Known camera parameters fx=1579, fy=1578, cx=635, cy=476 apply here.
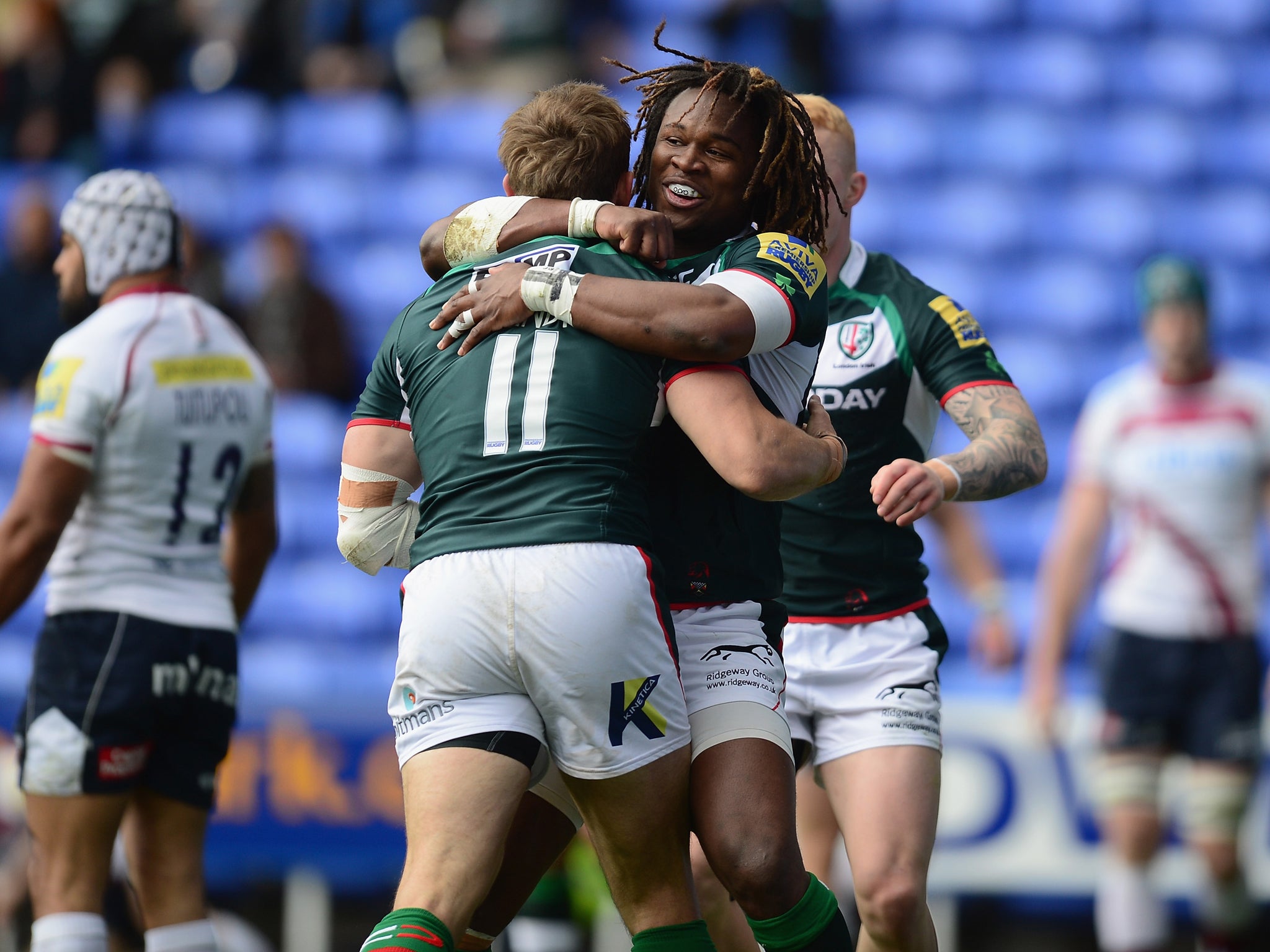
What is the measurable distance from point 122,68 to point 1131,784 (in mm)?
9330

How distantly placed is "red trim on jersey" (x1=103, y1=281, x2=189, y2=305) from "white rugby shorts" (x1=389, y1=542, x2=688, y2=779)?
6.95 ft

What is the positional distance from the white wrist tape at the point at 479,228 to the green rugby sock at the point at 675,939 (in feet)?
4.66

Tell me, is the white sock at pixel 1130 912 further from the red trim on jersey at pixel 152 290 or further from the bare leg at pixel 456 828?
the red trim on jersey at pixel 152 290

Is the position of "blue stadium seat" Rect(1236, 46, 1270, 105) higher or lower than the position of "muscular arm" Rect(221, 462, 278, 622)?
higher

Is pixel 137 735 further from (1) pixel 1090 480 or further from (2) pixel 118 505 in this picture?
(1) pixel 1090 480

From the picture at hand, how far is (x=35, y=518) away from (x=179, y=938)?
1256 mm

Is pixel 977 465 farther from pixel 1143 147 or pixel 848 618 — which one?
pixel 1143 147

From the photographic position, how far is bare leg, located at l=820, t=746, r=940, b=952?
3947 millimetres

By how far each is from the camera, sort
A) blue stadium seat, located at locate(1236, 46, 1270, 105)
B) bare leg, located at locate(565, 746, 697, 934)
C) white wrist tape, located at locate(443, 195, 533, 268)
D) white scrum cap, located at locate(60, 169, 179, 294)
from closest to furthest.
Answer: bare leg, located at locate(565, 746, 697, 934) → white wrist tape, located at locate(443, 195, 533, 268) → white scrum cap, located at locate(60, 169, 179, 294) → blue stadium seat, located at locate(1236, 46, 1270, 105)

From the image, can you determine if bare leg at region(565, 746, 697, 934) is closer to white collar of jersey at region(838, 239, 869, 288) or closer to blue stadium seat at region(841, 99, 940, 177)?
white collar of jersey at region(838, 239, 869, 288)

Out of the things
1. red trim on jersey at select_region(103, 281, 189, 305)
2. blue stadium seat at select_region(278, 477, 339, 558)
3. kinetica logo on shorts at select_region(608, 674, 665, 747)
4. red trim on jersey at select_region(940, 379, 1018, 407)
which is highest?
red trim on jersey at select_region(103, 281, 189, 305)

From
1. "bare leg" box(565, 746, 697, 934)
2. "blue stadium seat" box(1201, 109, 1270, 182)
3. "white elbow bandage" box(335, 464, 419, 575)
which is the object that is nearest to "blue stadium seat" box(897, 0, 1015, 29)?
"blue stadium seat" box(1201, 109, 1270, 182)

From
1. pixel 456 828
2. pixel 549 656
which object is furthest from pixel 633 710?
pixel 456 828

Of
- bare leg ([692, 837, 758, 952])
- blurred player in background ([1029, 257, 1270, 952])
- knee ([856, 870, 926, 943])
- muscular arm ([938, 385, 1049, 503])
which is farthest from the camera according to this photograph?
blurred player in background ([1029, 257, 1270, 952])
